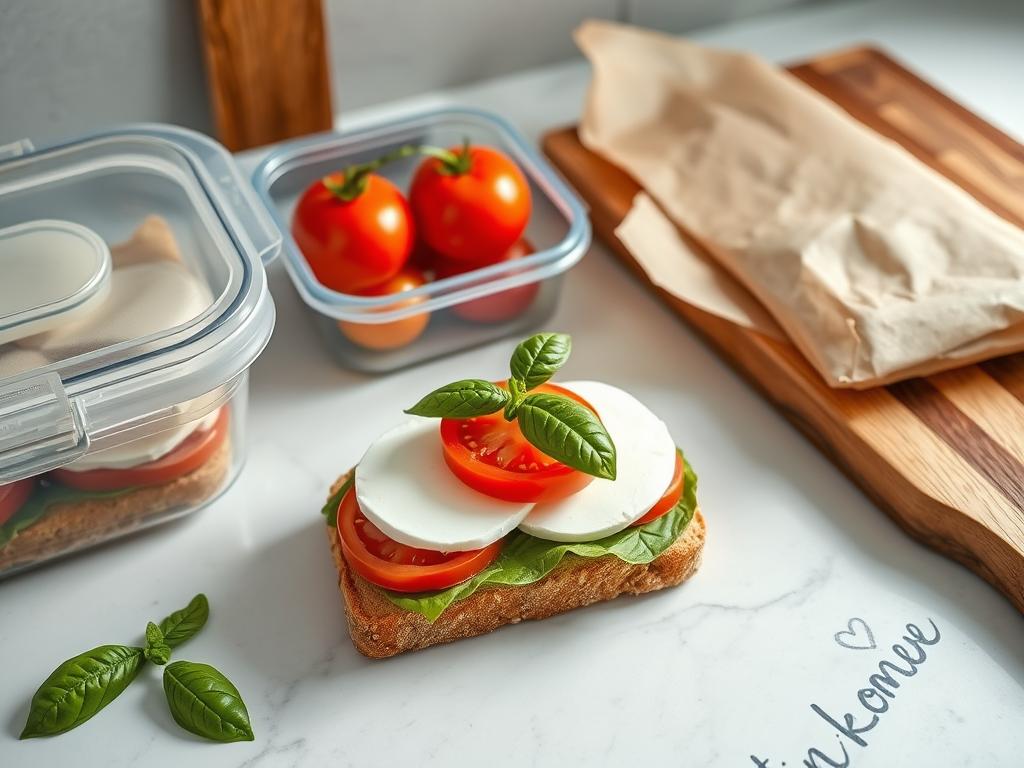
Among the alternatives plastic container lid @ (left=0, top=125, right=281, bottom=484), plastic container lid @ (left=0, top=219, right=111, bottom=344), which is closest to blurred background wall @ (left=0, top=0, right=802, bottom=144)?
plastic container lid @ (left=0, top=125, right=281, bottom=484)

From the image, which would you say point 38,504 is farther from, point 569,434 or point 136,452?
point 569,434

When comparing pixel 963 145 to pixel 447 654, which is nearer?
pixel 447 654

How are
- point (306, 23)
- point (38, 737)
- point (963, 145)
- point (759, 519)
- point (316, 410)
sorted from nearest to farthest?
point (38, 737) < point (759, 519) < point (316, 410) < point (306, 23) < point (963, 145)

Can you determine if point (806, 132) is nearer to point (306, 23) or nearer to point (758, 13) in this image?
point (758, 13)

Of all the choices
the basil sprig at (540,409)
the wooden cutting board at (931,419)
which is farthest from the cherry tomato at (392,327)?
the wooden cutting board at (931,419)

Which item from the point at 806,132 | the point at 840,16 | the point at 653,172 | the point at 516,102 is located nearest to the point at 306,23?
the point at 516,102
